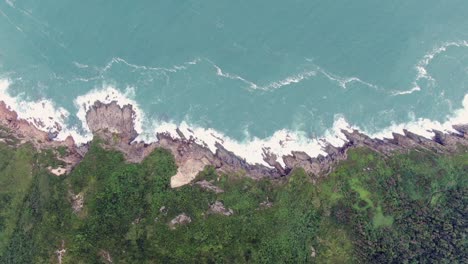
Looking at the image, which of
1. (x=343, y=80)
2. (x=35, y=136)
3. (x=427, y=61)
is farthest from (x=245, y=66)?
(x=35, y=136)

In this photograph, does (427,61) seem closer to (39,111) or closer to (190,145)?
(190,145)

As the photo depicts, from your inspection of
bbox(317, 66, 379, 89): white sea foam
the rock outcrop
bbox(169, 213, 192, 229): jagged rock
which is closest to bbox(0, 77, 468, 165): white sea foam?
the rock outcrop

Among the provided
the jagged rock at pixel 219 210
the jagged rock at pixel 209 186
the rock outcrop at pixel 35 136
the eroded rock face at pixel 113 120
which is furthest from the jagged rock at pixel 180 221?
the rock outcrop at pixel 35 136

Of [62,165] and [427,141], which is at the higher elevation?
[427,141]

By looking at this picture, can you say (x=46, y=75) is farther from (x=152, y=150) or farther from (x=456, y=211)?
(x=456, y=211)

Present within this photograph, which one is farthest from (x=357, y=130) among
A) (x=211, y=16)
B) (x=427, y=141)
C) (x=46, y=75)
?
(x=46, y=75)
